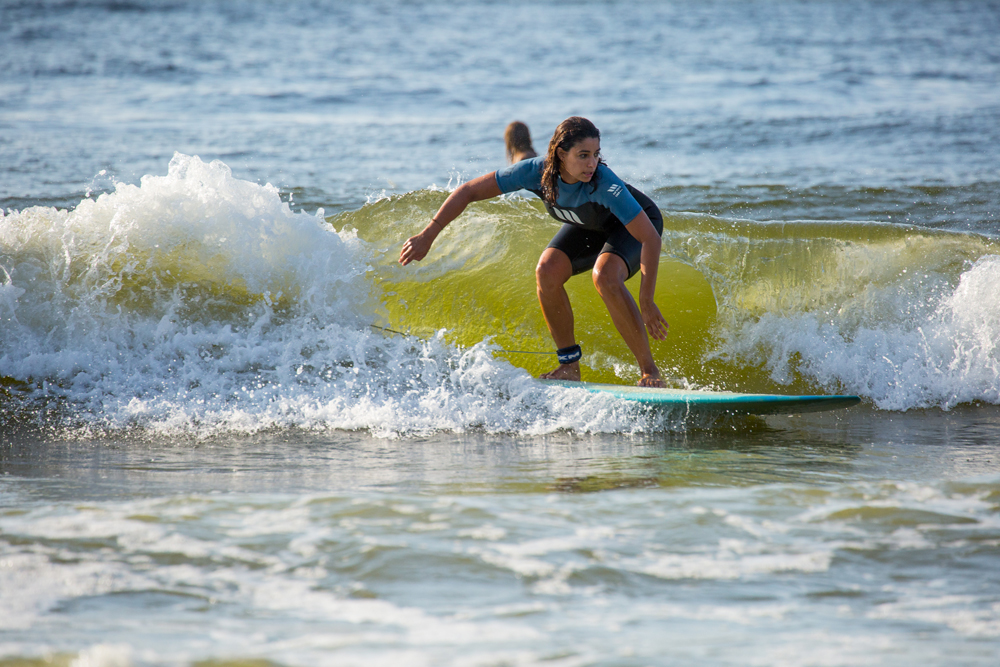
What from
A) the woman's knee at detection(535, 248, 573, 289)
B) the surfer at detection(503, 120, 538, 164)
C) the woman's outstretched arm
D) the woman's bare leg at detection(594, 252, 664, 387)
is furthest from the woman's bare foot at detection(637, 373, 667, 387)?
the surfer at detection(503, 120, 538, 164)

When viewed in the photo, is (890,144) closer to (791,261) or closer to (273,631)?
(791,261)

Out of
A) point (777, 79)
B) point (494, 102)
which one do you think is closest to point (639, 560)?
point (494, 102)

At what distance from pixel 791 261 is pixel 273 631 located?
5198 mm

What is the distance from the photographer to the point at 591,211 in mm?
4520

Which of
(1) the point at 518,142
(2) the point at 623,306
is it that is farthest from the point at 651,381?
(1) the point at 518,142

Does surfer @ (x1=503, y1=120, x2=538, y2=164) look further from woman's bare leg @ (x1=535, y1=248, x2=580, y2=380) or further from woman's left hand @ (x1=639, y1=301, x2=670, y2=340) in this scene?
woman's left hand @ (x1=639, y1=301, x2=670, y2=340)

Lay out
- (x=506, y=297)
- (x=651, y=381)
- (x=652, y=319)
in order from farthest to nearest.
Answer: (x=506, y=297) → (x=651, y=381) → (x=652, y=319)

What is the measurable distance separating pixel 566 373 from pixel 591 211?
100 cm

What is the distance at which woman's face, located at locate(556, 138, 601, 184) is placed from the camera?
4156mm

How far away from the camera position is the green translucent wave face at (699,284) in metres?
5.67

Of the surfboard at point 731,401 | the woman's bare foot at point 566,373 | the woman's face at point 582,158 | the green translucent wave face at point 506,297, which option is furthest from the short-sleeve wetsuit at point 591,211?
the green translucent wave face at point 506,297

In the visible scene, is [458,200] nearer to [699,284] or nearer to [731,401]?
[731,401]

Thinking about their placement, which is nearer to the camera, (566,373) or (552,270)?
(552,270)

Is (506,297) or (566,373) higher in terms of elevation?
(506,297)
